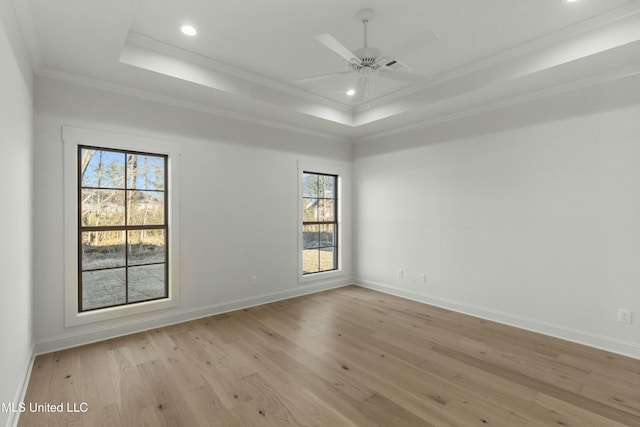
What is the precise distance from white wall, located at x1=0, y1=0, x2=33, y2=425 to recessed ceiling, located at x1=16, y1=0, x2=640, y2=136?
0.41 m

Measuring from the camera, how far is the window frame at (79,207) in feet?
10.1

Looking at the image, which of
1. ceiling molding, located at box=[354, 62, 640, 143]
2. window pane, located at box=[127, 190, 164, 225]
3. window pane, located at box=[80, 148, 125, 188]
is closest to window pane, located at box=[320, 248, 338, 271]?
ceiling molding, located at box=[354, 62, 640, 143]

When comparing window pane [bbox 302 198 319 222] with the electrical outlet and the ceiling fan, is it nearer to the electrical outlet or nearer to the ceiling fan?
the ceiling fan

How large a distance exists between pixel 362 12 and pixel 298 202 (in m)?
2.84

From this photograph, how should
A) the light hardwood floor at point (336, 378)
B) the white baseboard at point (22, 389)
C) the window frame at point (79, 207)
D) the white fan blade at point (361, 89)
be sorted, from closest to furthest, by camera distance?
the white baseboard at point (22, 389)
the light hardwood floor at point (336, 378)
the white fan blade at point (361, 89)
the window frame at point (79, 207)

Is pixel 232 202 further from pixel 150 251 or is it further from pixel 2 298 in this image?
pixel 2 298

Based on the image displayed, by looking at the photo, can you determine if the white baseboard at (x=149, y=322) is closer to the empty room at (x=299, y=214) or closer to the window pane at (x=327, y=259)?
the empty room at (x=299, y=214)

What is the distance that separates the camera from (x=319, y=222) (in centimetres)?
538

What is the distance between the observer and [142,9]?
101 inches

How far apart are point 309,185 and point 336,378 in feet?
10.8

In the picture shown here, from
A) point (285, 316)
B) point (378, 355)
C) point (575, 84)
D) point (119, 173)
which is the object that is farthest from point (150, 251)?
point (575, 84)

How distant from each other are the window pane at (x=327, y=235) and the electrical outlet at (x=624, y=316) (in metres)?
3.72

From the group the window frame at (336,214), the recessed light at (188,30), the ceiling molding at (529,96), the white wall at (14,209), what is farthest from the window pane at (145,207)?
the ceiling molding at (529,96)

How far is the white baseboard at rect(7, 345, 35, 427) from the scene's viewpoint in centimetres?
191
